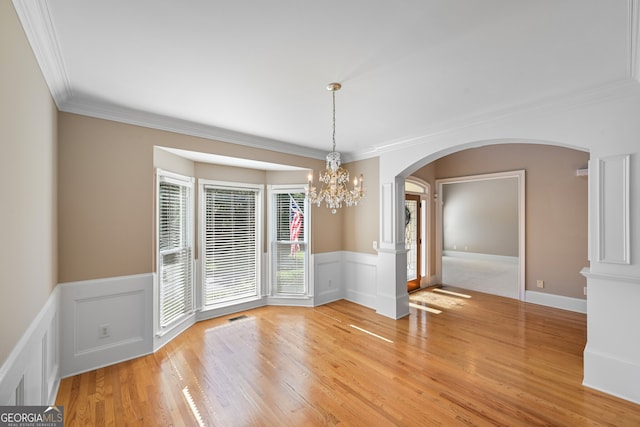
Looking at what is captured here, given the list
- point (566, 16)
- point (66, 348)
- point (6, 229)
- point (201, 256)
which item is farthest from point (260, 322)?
point (566, 16)

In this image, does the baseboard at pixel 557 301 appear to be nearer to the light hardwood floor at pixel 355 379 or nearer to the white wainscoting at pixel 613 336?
the light hardwood floor at pixel 355 379

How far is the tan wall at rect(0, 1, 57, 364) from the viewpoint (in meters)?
1.36

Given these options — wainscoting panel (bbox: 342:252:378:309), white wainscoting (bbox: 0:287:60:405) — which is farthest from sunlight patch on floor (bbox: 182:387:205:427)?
wainscoting panel (bbox: 342:252:378:309)

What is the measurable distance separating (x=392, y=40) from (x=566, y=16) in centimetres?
100

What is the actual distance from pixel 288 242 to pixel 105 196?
275cm

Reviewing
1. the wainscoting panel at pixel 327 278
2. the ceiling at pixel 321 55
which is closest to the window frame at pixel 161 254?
the ceiling at pixel 321 55

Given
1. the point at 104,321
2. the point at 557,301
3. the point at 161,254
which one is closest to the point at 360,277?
the point at 161,254

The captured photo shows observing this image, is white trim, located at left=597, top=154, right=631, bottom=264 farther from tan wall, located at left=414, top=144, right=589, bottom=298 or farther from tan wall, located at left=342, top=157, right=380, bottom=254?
tan wall, located at left=342, top=157, right=380, bottom=254

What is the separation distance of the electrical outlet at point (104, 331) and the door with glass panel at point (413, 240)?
5044 millimetres

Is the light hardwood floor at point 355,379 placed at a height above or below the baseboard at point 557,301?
below

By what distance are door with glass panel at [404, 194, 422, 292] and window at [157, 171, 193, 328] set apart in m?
4.17

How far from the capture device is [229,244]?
14.9ft

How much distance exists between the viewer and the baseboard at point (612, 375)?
91.7 inches

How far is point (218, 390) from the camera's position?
2.52m
